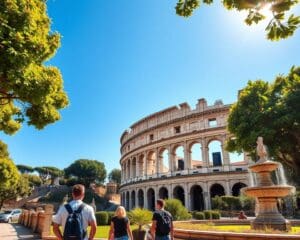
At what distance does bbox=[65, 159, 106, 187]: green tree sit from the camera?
277ft

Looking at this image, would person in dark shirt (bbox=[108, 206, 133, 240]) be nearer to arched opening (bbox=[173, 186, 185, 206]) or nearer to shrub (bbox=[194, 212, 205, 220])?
shrub (bbox=[194, 212, 205, 220])

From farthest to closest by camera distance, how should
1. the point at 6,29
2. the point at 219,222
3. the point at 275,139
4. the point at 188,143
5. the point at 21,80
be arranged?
the point at 188,143 → the point at 275,139 → the point at 219,222 → the point at 21,80 → the point at 6,29

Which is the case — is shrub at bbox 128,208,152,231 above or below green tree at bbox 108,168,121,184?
below

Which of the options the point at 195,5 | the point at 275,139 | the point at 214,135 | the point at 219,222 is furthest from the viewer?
the point at 214,135

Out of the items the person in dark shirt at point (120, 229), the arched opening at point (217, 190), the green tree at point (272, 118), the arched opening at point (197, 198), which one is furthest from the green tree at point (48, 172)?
the person in dark shirt at point (120, 229)

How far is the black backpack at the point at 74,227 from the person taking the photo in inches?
161

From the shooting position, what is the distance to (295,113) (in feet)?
54.3

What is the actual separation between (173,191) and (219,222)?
73.3 ft

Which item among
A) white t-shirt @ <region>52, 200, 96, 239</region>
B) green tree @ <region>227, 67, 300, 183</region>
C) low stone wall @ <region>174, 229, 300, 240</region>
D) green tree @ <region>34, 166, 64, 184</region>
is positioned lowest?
low stone wall @ <region>174, 229, 300, 240</region>

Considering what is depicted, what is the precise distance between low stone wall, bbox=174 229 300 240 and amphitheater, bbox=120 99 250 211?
25.0 m

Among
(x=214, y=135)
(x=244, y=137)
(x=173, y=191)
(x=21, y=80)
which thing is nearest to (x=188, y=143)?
(x=214, y=135)

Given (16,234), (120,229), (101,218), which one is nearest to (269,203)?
(120,229)

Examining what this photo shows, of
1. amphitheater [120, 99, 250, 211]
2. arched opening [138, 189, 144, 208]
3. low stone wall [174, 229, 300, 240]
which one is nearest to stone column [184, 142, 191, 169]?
amphitheater [120, 99, 250, 211]

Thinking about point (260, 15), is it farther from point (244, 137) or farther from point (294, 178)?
point (294, 178)
